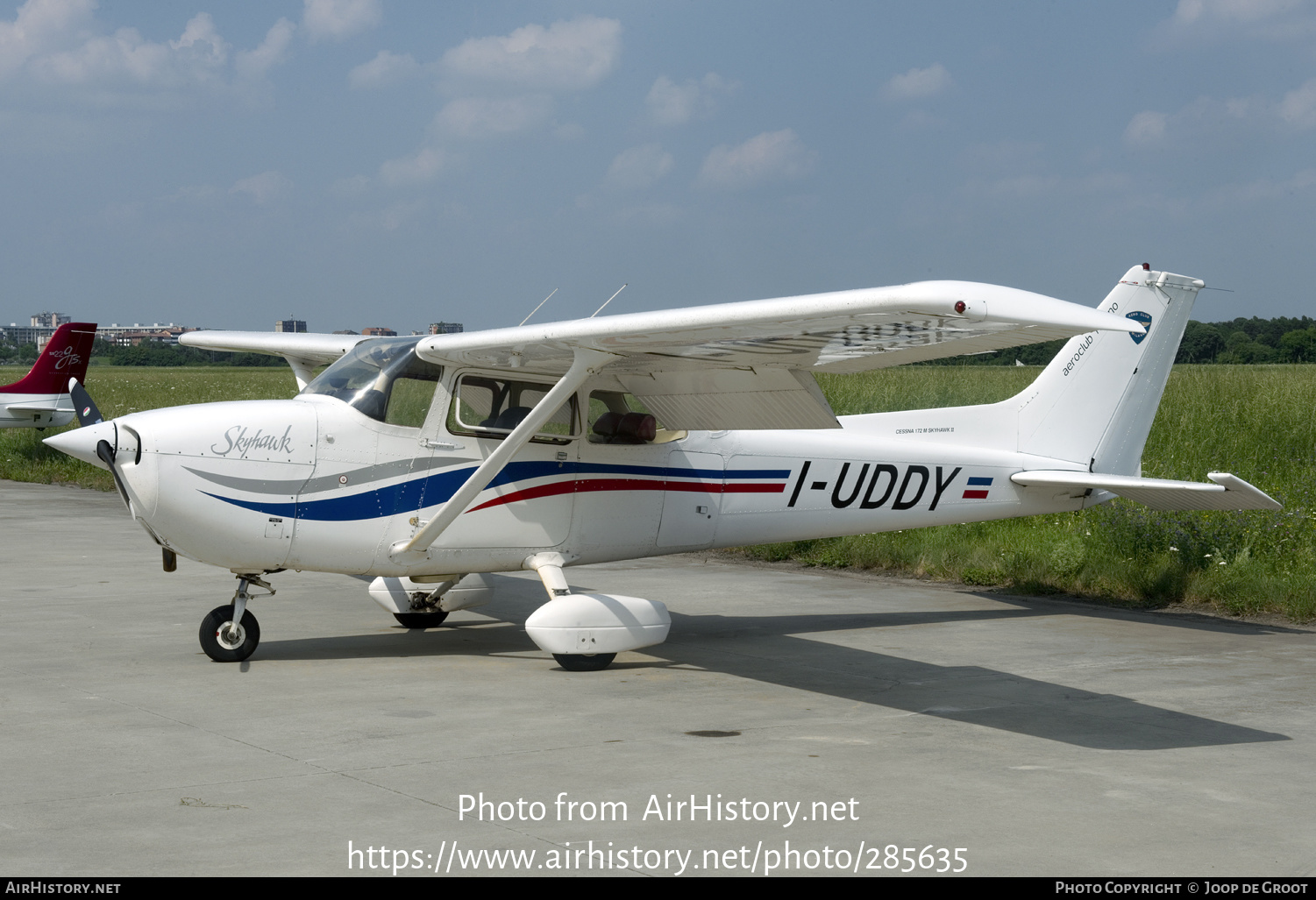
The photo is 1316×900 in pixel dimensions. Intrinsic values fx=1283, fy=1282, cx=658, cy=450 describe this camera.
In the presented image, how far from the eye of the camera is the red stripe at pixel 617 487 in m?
8.42

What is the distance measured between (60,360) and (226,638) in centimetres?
2149

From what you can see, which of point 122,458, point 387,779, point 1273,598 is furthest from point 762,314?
point 1273,598

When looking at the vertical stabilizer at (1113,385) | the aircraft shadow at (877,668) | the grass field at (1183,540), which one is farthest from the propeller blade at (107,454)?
the grass field at (1183,540)

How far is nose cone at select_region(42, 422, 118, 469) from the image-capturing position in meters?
7.36

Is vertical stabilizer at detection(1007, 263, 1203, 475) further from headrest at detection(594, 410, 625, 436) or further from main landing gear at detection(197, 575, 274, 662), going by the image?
main landing gear at detection(197, 575, 274, 662)

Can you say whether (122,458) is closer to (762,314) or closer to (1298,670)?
(762,314)

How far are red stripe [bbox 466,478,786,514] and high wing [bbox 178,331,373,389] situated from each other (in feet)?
8.84

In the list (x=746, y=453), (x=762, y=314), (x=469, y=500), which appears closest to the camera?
(x=762, y=314)

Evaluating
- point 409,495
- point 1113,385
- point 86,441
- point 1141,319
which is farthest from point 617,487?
point 1141,319

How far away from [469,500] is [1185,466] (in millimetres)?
9259

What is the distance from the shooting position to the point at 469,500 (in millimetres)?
8047

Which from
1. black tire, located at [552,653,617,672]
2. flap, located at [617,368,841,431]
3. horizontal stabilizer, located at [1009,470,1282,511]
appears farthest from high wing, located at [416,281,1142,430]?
horizontal stabilizer, located at [1009,470,1282,511]

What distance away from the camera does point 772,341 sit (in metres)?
6.89

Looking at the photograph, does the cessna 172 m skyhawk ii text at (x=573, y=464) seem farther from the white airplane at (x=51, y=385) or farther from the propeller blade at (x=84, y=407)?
the white airplane at (x=51, y=385)
